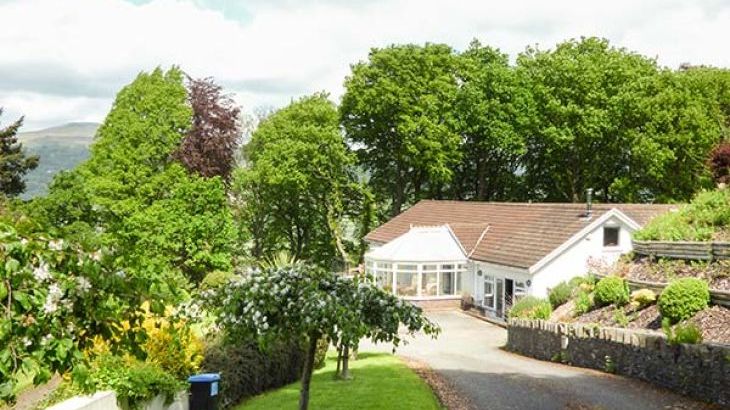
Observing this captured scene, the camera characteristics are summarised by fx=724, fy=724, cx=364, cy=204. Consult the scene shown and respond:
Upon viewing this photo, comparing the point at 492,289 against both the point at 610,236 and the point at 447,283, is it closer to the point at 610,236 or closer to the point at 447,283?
the point at 447,283

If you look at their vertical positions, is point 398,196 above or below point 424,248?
above

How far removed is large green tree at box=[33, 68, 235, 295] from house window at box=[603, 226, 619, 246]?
17.8 metres

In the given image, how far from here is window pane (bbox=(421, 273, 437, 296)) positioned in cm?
3603

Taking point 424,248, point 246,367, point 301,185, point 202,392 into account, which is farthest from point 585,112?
point 202,392

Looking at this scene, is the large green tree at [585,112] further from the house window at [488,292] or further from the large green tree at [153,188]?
the large green tree at [153,188]

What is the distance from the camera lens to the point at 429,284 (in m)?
36.1

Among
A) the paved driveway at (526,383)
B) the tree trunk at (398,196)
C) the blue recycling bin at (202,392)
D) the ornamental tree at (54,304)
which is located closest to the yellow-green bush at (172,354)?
the blue recycling bin at (202,392)

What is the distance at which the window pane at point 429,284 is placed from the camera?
118 ft

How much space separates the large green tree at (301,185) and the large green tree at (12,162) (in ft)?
48.7

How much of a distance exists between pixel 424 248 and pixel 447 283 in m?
2.12

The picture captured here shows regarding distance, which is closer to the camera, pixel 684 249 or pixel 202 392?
pixel 202 392

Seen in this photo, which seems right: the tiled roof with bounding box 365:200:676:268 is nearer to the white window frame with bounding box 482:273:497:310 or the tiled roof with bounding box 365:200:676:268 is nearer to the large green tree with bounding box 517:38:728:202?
the white window frame with bounding box 482:273:497:310

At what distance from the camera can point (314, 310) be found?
9953 mm

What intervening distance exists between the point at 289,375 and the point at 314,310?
9015mm
